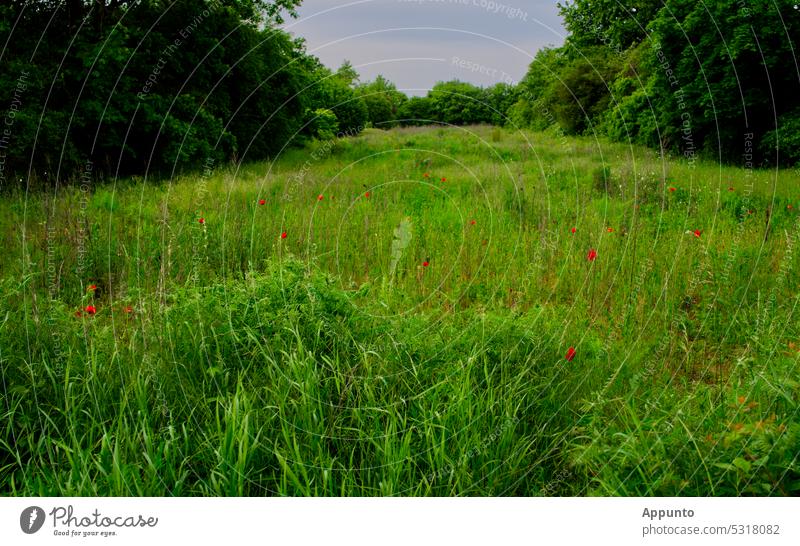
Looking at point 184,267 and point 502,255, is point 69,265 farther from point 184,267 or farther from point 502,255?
point 502,255

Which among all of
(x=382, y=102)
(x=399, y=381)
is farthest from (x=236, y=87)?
(x=399, y=381)

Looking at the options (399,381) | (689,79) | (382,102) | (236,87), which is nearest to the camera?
(399,381)

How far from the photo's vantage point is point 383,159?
10.4m

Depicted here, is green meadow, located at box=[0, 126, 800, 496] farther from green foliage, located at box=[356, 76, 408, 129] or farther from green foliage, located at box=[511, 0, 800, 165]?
green foliage, located at box=[511, 0, 800, 165]

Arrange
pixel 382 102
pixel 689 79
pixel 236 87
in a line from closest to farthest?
pixel 382 102 < pixel 689 79 < pixel 236 87

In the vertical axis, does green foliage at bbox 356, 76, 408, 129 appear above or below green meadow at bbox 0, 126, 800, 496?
above

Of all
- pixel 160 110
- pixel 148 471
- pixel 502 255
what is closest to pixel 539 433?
pixel 148 471

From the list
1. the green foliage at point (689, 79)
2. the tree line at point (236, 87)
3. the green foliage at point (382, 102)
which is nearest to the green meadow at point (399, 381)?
the green foliage at point (382, 102)

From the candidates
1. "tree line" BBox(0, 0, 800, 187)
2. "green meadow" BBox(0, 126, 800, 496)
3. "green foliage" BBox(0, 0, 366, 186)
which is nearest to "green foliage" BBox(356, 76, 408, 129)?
"tree line" BBox(0, 0, 800, 187)

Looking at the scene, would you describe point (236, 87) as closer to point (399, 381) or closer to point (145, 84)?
point (145, 84)

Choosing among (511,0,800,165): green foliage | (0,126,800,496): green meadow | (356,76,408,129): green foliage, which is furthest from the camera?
(511,0,800,165): green foliage

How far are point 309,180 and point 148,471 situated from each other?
5.56 metres

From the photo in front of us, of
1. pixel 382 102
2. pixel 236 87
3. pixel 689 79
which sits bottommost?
pixel 382 102

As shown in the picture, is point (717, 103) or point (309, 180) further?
point (717, 103)
